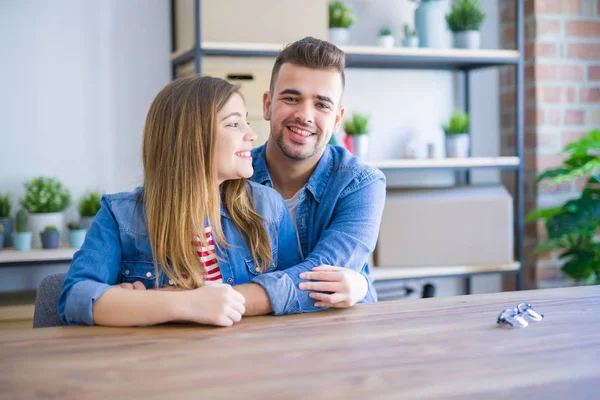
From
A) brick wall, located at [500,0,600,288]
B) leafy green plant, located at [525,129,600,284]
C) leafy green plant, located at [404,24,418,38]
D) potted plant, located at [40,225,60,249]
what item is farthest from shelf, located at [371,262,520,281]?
potted plant, located at [40,225,60,249]

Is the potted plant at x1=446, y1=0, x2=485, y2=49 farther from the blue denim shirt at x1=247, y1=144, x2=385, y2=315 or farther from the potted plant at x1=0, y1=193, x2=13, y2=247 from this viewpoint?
the potted plant at x1=0, y1=193, x2=13, y2=247

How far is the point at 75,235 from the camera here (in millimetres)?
2801

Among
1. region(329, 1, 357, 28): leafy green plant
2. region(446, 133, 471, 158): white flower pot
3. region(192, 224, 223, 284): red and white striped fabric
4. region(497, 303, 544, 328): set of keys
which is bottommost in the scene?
region(497, 303, 544, 328): set of keys

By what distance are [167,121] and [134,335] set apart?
0.53m

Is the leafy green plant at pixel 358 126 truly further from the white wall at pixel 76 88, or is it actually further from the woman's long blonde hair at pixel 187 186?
the woman's long blonde hair at pixel 187 186

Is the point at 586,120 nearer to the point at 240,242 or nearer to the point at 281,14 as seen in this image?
the point at 281,14

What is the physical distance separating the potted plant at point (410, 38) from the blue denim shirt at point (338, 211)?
1.32 metres

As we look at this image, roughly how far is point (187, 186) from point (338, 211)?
39 centimetres

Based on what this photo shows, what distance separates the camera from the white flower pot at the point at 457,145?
316cm

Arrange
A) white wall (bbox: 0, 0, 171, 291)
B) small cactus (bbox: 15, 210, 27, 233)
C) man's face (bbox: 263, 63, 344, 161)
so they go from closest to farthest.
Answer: man's face (bbox: 263, 63, 344, 161), small cactus (bbox: 15, 210, 27, 233), white wall (bbox: 0, 0, 171, 291)

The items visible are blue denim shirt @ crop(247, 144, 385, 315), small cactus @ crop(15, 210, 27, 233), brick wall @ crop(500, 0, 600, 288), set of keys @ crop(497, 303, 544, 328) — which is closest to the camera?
set of keys @ crop(497, 303, 544, 328)

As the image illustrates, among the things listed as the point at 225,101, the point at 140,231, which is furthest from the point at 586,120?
the point at 140,231

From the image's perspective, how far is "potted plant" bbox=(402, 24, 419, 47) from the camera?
10.2 ft

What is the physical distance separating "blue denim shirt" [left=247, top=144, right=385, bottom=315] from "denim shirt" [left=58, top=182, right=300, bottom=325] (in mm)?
100
